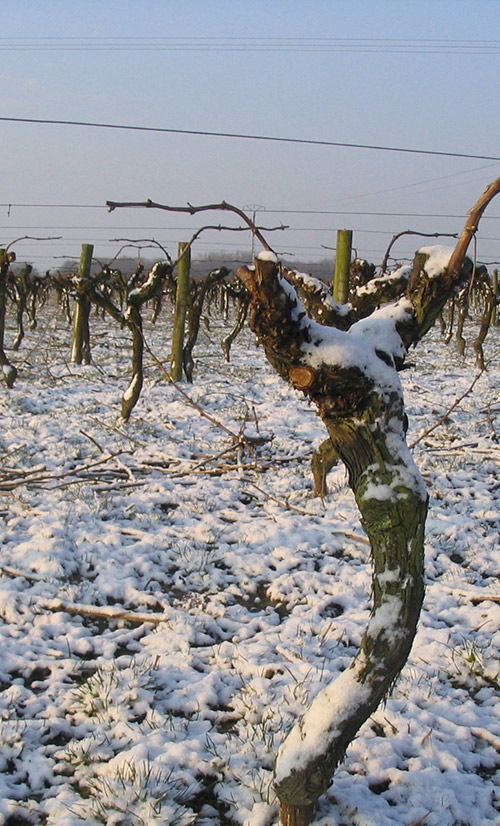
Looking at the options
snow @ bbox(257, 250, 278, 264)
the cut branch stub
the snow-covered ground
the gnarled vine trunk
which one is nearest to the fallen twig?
the snow-covered ground

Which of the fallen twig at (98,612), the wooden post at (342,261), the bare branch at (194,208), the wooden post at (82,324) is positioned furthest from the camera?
the wooden post at (82,324)

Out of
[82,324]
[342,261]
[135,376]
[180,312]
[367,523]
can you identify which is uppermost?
[342,261]

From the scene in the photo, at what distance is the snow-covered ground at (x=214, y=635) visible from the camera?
2.14m

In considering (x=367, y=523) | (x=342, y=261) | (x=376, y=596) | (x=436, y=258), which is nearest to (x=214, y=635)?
(x=376, y=596)

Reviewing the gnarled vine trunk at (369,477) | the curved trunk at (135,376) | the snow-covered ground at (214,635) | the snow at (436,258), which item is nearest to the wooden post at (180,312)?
the curved trunk at (135,376)

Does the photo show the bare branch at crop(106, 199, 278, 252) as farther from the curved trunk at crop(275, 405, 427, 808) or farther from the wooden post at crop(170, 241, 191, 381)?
the wooden post at crop(170, 241, 191, 381)

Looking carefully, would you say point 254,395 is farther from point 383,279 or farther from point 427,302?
point 427,302

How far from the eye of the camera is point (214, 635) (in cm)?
315

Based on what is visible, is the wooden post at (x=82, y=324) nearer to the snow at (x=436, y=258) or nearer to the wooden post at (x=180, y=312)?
the wooden post at (x=180, y=312)

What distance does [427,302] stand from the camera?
1816mm

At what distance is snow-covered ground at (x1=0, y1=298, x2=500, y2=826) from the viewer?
7.01 ft

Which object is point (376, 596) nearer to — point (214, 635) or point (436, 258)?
point (436, 258)

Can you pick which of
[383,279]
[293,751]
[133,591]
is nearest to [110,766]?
[293,751]

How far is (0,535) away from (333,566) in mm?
2298
